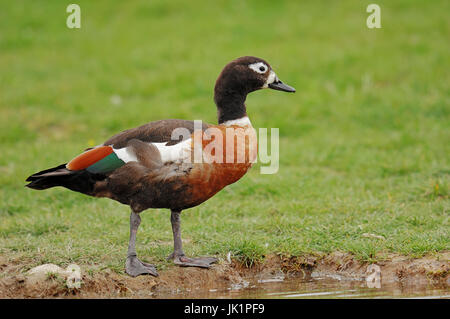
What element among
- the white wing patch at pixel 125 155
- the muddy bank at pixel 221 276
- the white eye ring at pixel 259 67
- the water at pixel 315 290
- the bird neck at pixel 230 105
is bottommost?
the water at pixel 315 290

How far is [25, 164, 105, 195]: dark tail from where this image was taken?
18.9ft

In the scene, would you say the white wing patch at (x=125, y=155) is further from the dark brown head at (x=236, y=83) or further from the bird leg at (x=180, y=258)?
the dark brown head at (x=236, y=83)

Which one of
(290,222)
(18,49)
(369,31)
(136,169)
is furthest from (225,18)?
(136,169)

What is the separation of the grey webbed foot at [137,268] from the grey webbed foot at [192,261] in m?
0.24

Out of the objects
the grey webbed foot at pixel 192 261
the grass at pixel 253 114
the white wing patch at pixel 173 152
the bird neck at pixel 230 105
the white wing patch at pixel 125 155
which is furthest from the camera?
the grass at pixel 253 114

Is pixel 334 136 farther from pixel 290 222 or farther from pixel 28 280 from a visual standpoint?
pixel 28 280

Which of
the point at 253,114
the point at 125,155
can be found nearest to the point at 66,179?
the point at 125,155

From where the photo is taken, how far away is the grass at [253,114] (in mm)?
6699

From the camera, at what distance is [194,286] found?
5707 mm

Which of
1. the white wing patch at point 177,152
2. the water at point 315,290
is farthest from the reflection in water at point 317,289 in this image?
the white wing patch at point 177,152

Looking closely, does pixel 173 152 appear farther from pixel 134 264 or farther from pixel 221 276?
pixel 221 276

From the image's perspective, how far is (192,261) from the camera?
587 centimetres

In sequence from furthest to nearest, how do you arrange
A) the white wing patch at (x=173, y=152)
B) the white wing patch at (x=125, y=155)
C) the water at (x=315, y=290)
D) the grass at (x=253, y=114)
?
the grass at (x=253, y=114) < the white wing patch at (x=125, y=155) < the white wing patch at (x=173, y=152) < the water at (x=315, y=290)

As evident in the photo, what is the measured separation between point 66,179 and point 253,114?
5.64m
